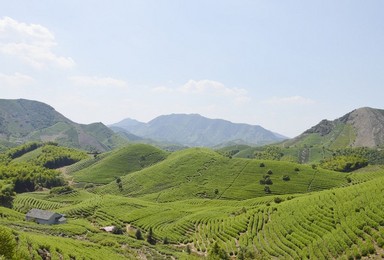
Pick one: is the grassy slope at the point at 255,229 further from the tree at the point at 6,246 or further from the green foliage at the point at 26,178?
the green foliage at the point at 26,178

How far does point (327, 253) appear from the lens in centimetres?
5928

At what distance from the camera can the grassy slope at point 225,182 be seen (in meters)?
165

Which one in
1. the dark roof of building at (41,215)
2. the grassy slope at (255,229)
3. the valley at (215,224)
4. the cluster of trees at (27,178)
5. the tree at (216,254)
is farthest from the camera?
the cluster of trees at (27,178)

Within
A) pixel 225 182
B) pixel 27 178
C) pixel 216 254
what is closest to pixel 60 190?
pixel 27 178

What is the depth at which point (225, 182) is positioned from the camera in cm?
17800

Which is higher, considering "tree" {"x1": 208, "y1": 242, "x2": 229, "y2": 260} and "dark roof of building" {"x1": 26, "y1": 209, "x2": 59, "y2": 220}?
"tree" {"x1": 208, "y1": 242, "x2": 229, "y2": 260}

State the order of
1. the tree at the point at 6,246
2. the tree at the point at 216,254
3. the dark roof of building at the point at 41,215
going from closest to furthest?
1. the tree at the point at 6,246
2. the tree at the point at 216,254
3. the dark roof of building at the point at 41,215

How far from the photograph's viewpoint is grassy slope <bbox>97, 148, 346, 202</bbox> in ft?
543

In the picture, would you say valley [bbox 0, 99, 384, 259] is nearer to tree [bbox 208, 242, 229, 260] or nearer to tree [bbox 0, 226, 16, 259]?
tree [bbox 0, 226, 16, 259]

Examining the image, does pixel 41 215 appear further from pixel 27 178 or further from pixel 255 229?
pixel 27 178

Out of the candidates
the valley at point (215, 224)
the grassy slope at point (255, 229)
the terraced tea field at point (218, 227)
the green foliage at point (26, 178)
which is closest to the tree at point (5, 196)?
the valley at point (215, 224)

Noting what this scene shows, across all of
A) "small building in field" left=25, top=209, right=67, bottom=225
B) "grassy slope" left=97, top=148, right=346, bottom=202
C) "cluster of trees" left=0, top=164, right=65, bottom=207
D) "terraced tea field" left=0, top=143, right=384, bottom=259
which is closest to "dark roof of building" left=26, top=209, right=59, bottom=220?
"small building in field" left=25, top=209, right=67, bottom=225

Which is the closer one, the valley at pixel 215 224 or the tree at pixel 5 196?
the valley at pixel 215 224

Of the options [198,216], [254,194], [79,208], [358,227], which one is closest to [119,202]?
[79,208]
